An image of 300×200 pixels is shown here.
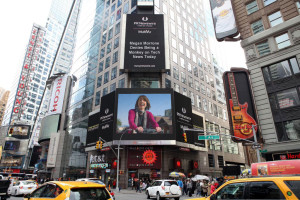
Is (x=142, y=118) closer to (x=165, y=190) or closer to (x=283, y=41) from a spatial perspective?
(x=165, y=190)

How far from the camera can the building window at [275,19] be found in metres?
24.4

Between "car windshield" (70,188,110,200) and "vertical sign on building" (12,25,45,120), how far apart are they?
13449 centimetres

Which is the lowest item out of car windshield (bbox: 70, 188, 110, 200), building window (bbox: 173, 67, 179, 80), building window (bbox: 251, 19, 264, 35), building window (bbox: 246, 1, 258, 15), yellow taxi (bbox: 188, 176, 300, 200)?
car windshield (bbox: 70, 188, 110, 200)

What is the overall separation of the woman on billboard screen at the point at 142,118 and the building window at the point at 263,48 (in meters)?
21.1

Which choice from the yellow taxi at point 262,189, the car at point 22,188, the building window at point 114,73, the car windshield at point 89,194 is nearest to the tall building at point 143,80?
the building window at point 114,73

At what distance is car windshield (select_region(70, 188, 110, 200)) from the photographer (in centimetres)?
598

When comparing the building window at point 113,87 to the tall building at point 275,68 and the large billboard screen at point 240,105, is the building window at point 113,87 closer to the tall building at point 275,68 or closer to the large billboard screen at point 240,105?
the large billboard screen at point 240,105

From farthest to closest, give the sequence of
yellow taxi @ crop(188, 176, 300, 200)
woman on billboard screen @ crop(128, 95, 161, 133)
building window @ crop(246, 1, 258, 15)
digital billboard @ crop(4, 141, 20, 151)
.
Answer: digital billboard @ crop(4, 141, 20, 151) → woman on billboard screen @ crop(128, 95, 161, 133) → building window @ crop(246, 1, 258, 15) → yellow taxi @ crop(188, 176, 300, 200)

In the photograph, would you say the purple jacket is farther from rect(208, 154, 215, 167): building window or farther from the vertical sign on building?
the vertical sign on building

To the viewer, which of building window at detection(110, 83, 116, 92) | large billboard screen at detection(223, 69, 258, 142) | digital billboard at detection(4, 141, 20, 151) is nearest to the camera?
large billboard screen at detection(223, 69, 258, 142)

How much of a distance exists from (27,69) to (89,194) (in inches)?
6155

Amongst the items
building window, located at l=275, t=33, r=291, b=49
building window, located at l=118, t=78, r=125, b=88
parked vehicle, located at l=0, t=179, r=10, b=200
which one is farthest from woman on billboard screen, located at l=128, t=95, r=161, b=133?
parked vehicle, located at l=0, t=179, r=10, b=200

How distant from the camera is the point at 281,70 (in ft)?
74.3

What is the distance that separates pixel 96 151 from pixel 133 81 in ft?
59.5
